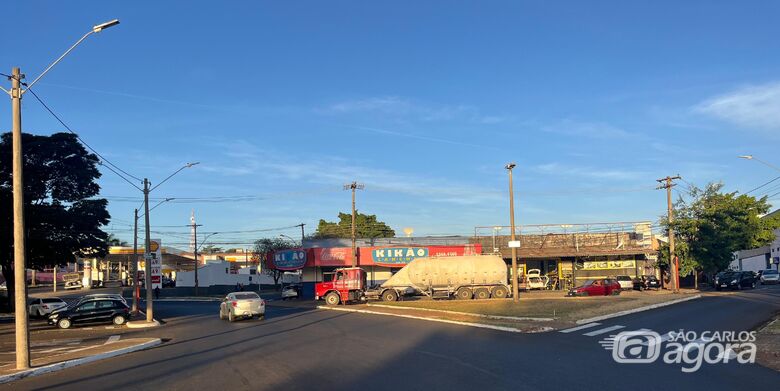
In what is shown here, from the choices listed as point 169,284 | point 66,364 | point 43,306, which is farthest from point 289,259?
point 169,284

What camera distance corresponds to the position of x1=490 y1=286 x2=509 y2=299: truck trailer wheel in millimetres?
43219

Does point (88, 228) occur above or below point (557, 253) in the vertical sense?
above

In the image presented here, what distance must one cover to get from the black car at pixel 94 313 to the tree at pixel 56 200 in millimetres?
10792

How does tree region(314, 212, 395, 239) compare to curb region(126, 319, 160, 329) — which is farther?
tree region(314, 212, 395, 239)

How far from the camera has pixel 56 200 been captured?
4491 centimetres

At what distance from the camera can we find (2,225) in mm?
39406

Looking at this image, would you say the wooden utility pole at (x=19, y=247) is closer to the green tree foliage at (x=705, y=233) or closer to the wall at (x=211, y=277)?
the green tree foliage at (x=705, y=233)

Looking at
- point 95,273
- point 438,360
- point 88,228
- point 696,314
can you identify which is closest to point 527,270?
point 696,314

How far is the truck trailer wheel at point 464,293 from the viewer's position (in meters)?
43.5

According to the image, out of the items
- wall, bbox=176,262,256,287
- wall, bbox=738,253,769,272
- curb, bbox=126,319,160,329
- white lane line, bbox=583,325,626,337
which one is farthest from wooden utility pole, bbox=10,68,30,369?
wall, bbox=738,253,769,272

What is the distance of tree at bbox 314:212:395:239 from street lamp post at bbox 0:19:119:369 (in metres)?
80.9

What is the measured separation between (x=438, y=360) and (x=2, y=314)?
146 ft

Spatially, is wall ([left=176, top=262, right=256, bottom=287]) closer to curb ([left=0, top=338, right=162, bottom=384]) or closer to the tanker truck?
the tanker truck

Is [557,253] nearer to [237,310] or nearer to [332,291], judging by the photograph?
[332,291]
